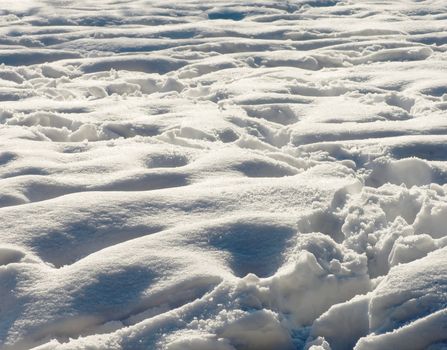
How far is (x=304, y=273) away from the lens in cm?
214

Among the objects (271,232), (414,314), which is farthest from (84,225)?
(414,314)

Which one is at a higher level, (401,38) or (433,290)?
→ (433,290)

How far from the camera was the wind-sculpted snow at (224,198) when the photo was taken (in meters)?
2.00

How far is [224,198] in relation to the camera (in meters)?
2.68

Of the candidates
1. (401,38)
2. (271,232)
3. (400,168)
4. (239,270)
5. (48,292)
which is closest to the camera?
(48,292)

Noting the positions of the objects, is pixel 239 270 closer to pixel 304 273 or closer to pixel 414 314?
→ pixel 304 273

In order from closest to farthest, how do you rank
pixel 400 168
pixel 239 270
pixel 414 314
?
pixel 414 314 → pixel 239 270 → pixel 400 168

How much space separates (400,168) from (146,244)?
1145 mm

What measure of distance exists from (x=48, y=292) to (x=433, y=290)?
1.03 meters

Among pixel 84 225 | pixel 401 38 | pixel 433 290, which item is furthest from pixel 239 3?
pixel 433 290

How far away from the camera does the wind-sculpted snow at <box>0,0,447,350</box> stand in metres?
2.00

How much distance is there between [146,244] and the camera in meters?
Answer: 2.34

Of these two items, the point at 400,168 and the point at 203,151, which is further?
the point at 203,151

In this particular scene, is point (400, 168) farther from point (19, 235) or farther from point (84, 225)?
point (19, 235)
